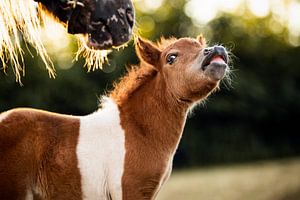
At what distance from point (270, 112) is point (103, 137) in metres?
15.0

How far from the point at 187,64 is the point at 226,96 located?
46.7ft

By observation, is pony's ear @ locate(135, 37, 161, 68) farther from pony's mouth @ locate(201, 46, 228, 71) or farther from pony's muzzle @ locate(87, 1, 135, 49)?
pony's muzzle @ locate(87, 1, 135, 49)

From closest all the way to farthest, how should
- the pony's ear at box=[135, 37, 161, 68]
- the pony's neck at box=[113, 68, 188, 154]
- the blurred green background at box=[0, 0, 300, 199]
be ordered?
the pony's neck at box=[113, 68, 188, 154]
the pony's ear at box=[135, 37, 161, 68]
the blurred green background at box=[0, 0, 300, 199]

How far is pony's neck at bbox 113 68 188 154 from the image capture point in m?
5.47

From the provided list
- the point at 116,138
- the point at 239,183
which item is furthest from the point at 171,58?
the point at 239,183

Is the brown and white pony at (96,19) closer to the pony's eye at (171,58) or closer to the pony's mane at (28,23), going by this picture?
the pony's mane at (28,23)

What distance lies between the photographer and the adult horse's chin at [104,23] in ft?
15.7

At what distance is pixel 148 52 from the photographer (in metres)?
5.75

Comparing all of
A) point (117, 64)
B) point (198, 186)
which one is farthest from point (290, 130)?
point (198, 186)

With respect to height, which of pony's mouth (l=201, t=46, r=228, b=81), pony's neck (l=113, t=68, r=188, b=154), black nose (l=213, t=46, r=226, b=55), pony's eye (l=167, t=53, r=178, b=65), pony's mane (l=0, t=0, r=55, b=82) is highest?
black nose (l=213, t=46, r=226, b=55)

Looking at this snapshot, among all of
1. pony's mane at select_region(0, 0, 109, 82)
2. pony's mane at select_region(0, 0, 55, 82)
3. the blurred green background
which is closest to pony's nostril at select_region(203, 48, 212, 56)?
pony's mane at select_region(0, 0, 109, 82)

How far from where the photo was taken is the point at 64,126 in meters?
5.39

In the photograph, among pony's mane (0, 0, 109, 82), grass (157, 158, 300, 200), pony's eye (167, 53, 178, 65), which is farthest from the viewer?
grass (157, 158, 300, 200)

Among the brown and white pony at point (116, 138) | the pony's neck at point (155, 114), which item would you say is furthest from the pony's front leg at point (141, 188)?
the pony's neck at point (155, 114)
